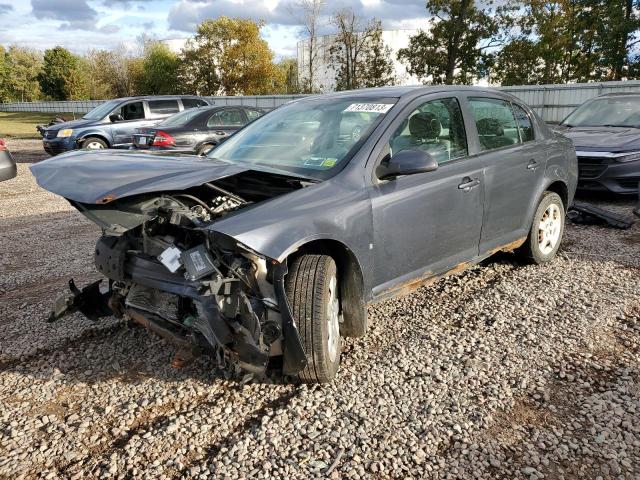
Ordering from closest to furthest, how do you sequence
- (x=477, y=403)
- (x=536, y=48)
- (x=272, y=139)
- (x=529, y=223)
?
(x=477, y=403) < (x=272, y=139) < (x=529, y=223) < (x=536, y=48)

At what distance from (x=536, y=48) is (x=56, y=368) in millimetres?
32830

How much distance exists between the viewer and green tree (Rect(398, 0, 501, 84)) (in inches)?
1176

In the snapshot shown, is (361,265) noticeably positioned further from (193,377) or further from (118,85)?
(118,85)

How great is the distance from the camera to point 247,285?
2.75 m

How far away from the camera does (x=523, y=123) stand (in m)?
5.00

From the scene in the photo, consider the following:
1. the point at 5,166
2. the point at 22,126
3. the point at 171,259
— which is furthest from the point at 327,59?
the point at 171,259

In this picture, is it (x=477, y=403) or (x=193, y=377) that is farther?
(x=193, y=377)

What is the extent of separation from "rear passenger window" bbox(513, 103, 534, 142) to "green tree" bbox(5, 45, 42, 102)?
80.2 meters

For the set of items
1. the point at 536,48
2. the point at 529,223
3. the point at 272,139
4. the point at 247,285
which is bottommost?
the point at 529,223

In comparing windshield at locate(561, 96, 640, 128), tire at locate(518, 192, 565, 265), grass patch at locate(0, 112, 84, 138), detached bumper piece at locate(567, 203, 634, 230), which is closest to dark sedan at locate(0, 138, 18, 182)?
tire at locate(518, 192, 565, 265)

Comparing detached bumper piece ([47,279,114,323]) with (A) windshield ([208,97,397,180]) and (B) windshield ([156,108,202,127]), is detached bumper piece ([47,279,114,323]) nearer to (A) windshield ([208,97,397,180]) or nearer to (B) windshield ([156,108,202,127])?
(A) windshield ([208,97,397,180])

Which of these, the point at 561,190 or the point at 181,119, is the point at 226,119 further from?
the point at 561,190

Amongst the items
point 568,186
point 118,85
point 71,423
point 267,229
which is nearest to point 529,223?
point 568,186

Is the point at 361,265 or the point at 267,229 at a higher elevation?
the point at 267,229
